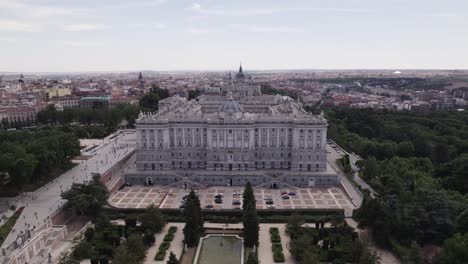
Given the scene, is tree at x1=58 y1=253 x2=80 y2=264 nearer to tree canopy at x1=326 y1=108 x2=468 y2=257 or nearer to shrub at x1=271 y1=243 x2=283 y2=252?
shrub at x1=271 y1=243 x2=283 y2=252

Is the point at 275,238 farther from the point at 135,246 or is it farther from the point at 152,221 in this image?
the point at 135,246

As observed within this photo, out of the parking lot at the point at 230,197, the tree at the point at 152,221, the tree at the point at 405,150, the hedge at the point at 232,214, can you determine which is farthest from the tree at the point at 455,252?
the tree at the point at 405,150

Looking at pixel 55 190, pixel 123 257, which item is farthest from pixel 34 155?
pixel 123 257

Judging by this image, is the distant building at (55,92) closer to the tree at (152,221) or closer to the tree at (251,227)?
the tree at (152,221)

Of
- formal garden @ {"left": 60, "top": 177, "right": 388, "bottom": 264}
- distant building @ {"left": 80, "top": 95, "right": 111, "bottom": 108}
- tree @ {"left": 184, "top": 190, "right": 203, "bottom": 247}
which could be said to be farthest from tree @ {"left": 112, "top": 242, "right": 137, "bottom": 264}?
distant building @ {"left": 80, "top": 95, "right": 111, "bottom": 108}

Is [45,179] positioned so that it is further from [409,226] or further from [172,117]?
[409,226]

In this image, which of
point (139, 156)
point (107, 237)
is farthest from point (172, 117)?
point (107, 237)
